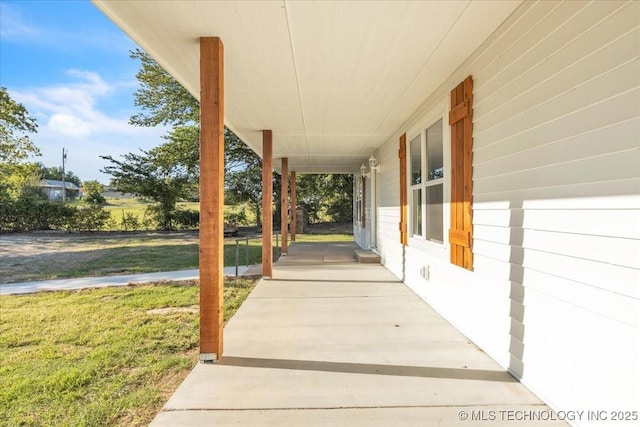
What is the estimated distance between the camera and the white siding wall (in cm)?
158

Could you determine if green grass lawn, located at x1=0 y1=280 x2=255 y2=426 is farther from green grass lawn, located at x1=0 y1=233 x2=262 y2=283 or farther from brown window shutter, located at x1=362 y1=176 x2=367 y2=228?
brown window shutter, located at x1=362 y1=176 x2=367 y2=228


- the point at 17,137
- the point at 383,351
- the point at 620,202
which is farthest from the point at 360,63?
the point at 17,137

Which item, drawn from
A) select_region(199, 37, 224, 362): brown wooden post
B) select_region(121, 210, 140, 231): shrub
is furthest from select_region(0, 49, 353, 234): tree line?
select_region(199, 37, 224, 362): brown wooden post

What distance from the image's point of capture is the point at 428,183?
4.36 m

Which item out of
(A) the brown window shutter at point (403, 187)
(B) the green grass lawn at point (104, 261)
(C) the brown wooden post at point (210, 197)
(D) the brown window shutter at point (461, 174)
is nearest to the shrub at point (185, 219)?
(B) the green grass lawn at point (104, 261)

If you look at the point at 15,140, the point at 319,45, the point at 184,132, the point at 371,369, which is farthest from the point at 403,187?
the point at 15,140

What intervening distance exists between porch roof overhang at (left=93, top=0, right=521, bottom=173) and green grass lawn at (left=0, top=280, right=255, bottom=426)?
259 centimetres

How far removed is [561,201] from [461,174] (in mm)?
1324

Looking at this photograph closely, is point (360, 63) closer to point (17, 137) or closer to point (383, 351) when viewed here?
point (383, 351)

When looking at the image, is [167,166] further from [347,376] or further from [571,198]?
[571,198]

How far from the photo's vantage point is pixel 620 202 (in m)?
1.60

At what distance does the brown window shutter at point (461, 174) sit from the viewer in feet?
10.1

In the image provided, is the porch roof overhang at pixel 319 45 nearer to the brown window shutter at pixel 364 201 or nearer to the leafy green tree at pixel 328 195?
the brown window shutter at pixel 364 201

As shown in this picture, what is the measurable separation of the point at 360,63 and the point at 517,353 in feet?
8.76
